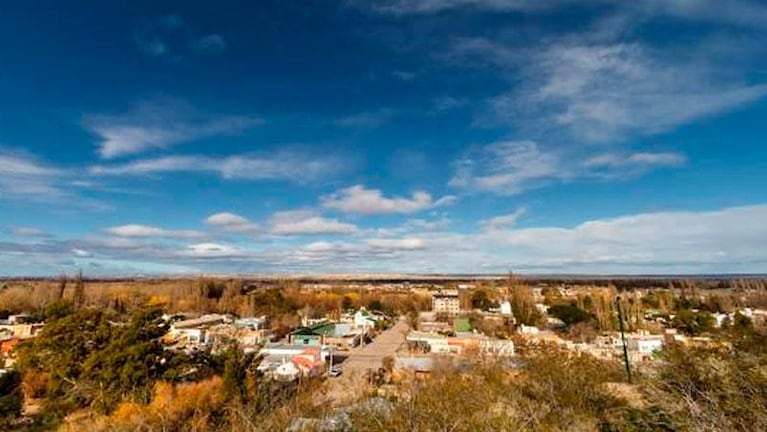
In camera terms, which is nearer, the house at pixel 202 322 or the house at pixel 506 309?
the house at pixel 202 322

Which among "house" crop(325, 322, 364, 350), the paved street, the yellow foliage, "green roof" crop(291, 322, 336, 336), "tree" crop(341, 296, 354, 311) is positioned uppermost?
"tree" crop(341, 296, 354, 311)

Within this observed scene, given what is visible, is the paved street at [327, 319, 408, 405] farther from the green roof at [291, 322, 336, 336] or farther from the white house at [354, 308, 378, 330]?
the green roof at [291, 322, 336, 336]

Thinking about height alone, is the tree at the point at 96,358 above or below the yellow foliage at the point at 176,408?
above

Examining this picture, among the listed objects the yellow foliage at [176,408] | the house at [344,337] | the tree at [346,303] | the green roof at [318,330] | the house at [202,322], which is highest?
the tree at [346,303]

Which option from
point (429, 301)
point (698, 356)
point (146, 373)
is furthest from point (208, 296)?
point (698, 356)

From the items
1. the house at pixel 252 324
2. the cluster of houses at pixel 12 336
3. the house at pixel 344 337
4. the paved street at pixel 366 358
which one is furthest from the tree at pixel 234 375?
the house at pixel 252 324

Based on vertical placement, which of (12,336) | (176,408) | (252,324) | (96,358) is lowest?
(176,408)

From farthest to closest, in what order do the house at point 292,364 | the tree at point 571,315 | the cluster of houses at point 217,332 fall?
1. the tree at point 571,315
2. the cluster of houses at point 217,332
3. the house at point 292,364

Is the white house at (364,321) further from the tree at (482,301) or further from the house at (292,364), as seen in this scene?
the tree at (482,301)

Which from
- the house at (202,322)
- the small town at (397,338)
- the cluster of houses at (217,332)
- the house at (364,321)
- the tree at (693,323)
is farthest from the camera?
the house at (364,321)

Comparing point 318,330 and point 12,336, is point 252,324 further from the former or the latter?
point 12,336

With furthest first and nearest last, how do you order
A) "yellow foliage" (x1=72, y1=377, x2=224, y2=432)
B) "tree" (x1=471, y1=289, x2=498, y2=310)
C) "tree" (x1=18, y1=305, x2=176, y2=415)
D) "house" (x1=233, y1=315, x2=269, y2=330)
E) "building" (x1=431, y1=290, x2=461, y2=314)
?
"tree" (x1=471, y1=289, x2=498, y2=310), "building" (x1=431, y1=290, x2=461, y2=314), "house" (x1=233, y1=315, x2=269, y2=330), "tree" (x1=18, y1=305, x2=176, y2=415), "yellow foliage" (x1=72, y1=377, x2=224, y2=432)

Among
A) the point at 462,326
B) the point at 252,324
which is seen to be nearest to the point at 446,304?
the point at 462,326

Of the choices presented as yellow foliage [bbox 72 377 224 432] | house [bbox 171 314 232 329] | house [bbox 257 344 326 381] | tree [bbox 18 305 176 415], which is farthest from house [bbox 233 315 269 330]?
yellow foliage [bbox 72 377 224 432]
